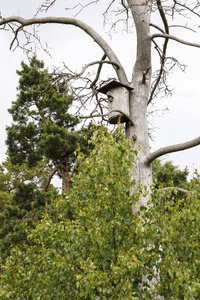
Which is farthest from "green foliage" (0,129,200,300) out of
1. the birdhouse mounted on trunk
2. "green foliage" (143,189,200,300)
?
the birdhouse mounted on trunk

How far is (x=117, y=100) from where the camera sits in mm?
6191

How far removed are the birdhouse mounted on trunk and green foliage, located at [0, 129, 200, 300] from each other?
1.61m

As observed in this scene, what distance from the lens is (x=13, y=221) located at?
13516mm

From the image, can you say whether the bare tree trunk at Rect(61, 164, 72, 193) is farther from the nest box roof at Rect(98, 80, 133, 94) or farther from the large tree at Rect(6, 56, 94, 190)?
the nest box roof at Rect(98, 80, 133, 94)

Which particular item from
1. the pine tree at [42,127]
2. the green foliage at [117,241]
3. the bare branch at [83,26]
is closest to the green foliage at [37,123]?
the pine tree at [42,127]

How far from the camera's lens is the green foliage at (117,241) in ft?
11.3

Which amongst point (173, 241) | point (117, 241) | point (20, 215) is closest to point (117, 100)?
point (117, 241)

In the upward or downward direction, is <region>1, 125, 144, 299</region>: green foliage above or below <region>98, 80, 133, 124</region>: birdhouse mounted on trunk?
below

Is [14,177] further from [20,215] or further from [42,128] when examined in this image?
[42,128]

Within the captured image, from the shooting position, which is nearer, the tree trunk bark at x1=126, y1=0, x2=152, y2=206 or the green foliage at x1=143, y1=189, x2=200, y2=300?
the green foliage at x1=143, y1=189, x2=200, y2=300

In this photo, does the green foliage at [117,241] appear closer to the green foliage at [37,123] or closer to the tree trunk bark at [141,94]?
the tree trunk bark at [141,94]

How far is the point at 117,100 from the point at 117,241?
2.95m

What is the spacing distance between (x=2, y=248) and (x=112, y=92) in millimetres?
8844

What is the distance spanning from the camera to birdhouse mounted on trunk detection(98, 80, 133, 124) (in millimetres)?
6098
